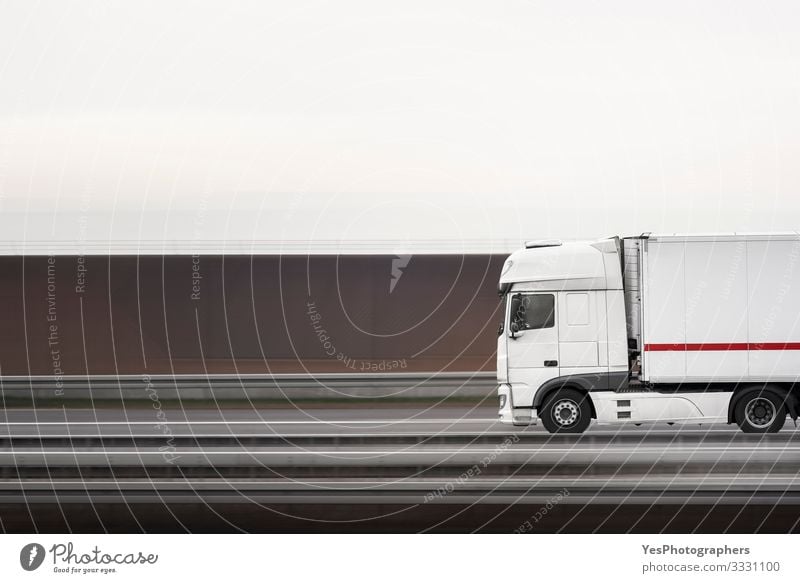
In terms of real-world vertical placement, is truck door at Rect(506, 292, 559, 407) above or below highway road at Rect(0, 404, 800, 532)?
above

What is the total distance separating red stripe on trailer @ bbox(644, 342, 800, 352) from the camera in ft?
33.6

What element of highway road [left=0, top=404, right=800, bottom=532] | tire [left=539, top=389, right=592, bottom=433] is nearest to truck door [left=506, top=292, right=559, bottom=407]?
tire [left=539, top=389, right=592, bottom=433]

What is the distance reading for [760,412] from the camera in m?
10.4

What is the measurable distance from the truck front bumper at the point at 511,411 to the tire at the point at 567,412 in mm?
209

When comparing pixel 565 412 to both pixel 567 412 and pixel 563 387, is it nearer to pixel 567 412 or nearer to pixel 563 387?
pixel 567 412

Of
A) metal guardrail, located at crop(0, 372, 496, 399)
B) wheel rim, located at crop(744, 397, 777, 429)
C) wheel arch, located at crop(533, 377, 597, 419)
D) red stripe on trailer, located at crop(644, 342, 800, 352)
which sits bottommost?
metal guardrail, located at crop(0, 372, 496, 399)

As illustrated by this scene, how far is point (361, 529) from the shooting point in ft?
21.9

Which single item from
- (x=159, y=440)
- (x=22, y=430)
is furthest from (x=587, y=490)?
(x=22, y=430)

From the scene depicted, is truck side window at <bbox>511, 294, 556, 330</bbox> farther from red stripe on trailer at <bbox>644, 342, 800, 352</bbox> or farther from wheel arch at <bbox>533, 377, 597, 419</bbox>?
red stripe on trailer at <bbox>644, 342, 800, 352</bbox>

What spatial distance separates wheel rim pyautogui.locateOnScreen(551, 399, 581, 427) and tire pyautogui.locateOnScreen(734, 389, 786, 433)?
6.84ft

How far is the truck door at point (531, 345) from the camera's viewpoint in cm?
1054

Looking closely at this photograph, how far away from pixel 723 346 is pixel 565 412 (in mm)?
2199

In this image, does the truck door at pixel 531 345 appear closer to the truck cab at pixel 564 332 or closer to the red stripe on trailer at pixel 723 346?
the truck cab at pixel 564 332

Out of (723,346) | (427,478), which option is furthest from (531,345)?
(427,478)
